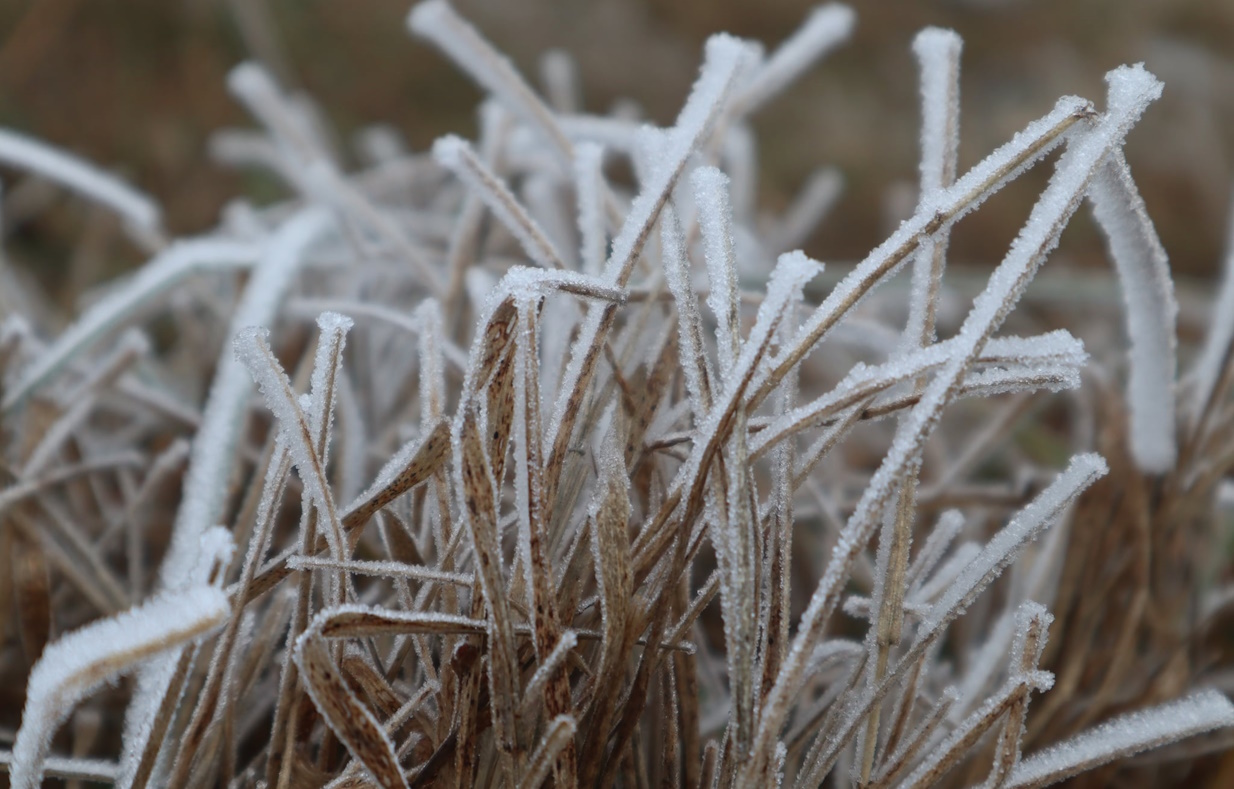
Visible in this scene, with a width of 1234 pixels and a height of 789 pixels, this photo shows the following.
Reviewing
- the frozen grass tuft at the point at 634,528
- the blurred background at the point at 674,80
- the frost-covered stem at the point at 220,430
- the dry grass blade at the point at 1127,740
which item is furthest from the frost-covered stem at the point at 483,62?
the blurred background at the point at 674,80

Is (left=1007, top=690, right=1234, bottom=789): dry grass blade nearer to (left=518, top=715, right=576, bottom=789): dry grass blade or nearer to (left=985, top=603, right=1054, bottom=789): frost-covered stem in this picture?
(left=985, top=603, right=1054, bottom=789): frost-covered stem

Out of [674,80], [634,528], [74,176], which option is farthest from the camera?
[674,80]

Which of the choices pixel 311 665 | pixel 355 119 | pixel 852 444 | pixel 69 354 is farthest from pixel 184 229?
pixel 311 665

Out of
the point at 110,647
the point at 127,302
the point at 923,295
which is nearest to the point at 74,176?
the point at 127,302

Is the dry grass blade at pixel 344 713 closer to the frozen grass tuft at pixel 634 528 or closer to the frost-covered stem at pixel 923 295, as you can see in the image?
the frozen grass tuft at pixel 634 528

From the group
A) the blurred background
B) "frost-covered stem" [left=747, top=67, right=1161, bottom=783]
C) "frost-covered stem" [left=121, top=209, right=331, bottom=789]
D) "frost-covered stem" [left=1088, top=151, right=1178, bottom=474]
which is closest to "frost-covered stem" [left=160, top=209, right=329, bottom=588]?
"frost-covered stem" [left=121, top=209, right=331, bottom=789]

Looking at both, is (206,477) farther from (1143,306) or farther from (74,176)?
(1143,306)

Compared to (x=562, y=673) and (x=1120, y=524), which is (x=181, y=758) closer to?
(x=562, y=673)
